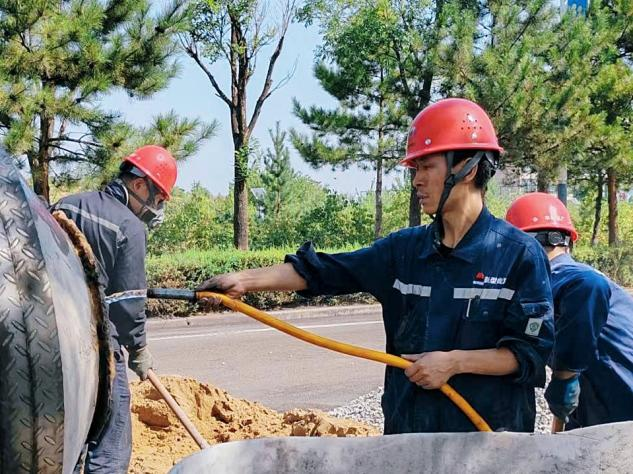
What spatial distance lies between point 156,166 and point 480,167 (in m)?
2.12

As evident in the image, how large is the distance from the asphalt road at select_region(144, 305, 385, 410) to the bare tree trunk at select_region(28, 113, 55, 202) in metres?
2.72

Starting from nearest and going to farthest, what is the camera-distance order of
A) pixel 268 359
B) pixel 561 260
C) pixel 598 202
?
pixel 561 260 < pixel 268 359 < pixel 598 202

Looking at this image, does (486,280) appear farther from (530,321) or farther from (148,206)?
(148,206)

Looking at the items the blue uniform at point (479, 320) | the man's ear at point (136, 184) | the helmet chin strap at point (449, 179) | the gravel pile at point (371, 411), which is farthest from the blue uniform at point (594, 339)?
the gravel pile at point (371, 411)

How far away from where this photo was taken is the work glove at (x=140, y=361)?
412cm

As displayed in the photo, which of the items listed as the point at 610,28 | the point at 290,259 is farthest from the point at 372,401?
the point at 610,28

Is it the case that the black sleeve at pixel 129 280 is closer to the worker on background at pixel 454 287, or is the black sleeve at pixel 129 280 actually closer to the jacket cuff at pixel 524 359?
the worker on background at pixel 454 287

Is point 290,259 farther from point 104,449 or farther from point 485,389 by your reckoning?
point 104,449

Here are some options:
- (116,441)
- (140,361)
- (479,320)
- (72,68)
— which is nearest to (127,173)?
(140,361)

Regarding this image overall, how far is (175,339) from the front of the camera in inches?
432

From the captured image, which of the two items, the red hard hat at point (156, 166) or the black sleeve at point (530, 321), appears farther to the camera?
the red hard hat at point (156, 166)

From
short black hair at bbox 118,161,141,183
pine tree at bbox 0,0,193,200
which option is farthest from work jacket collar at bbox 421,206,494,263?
pine tree at bbox 0,0,193,200

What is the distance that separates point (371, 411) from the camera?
6.33 m

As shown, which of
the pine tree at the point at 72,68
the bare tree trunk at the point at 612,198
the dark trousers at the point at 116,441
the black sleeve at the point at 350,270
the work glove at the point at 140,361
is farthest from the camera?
the bare tree trunk at the point at 612,198
